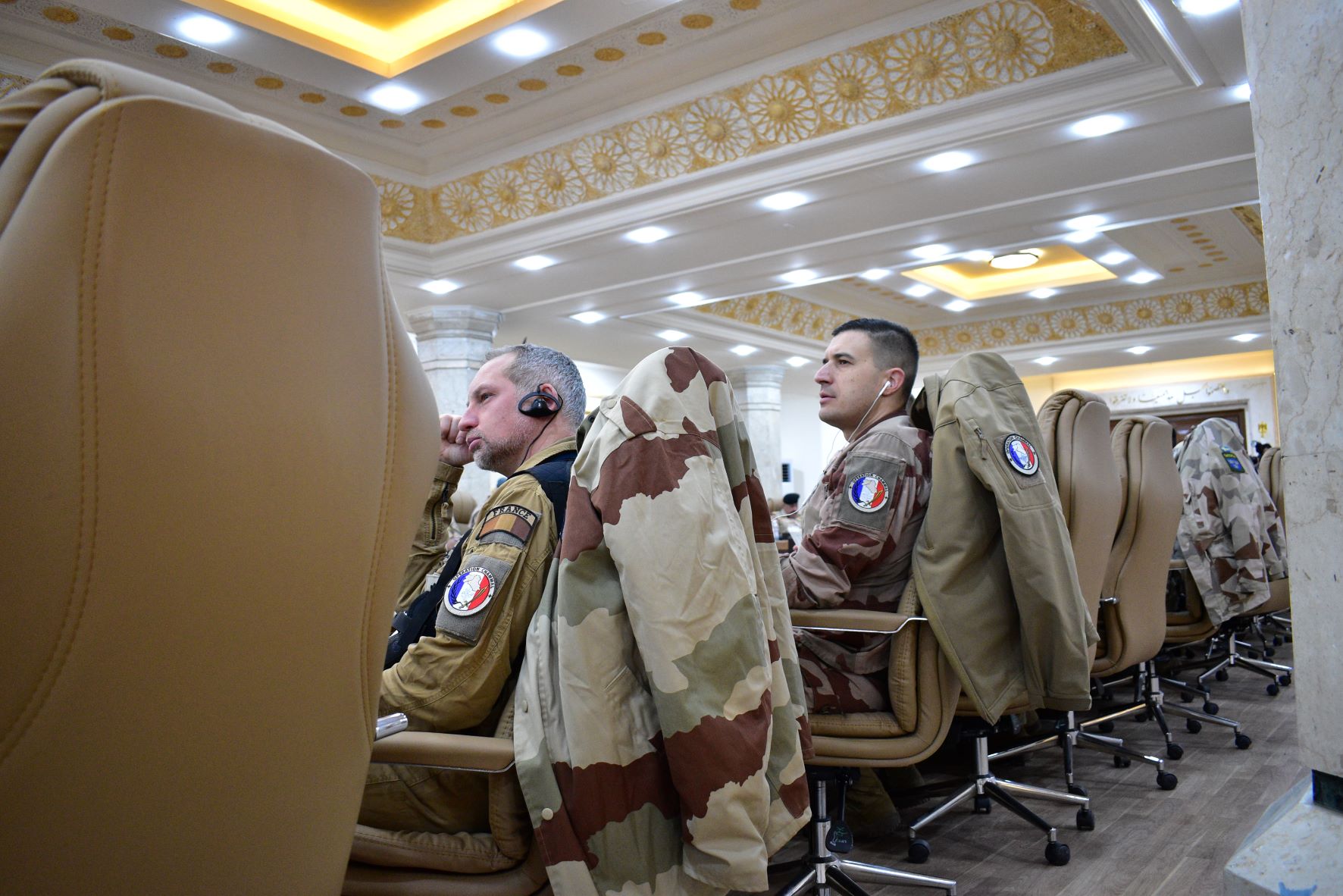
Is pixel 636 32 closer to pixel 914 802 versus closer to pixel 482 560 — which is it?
pixel 914 802

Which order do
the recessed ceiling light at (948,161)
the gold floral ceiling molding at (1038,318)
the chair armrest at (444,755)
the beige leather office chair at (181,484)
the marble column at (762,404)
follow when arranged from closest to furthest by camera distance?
the beige leather office chair at (181,484) < the chair armrest at (444,755) < the recessed ceiling light at (948,161) < the gold floral ceiling molding at (1038,318) < the marble column at (762,404)

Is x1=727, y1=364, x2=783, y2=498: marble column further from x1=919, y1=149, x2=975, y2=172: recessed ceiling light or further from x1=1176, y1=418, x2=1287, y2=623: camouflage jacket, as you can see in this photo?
x1=1176, y1=418, x2=1287, y2=623: camouflage jacket

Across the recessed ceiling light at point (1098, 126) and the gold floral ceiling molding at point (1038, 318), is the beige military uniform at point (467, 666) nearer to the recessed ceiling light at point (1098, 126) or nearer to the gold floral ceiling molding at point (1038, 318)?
the recessed ceiling light at point (1098, 126)

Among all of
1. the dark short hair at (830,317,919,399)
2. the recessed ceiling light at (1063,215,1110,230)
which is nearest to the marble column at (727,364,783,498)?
the recessed ceiling light at (1063,215,1110,230)

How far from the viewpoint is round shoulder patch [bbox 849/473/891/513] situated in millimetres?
2160

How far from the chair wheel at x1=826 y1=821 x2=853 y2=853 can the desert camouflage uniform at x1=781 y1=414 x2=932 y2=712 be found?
0.39m

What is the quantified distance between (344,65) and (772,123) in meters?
2.52

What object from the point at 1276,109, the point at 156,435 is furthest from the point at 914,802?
the point at 156,435

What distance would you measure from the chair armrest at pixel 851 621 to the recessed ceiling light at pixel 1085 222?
20.5 ft

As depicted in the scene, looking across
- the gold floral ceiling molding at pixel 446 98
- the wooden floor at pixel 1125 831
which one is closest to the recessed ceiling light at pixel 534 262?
the gold floral ceiling molding at pixel 446 98

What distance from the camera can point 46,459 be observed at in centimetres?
61

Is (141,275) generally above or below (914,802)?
above

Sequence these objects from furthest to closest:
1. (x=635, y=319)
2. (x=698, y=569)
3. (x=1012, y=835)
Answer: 1. (x=635, y=319)
2. (x=1012, y=835)
3. (x=698, y=569)

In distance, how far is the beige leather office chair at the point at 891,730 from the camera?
1.96m
